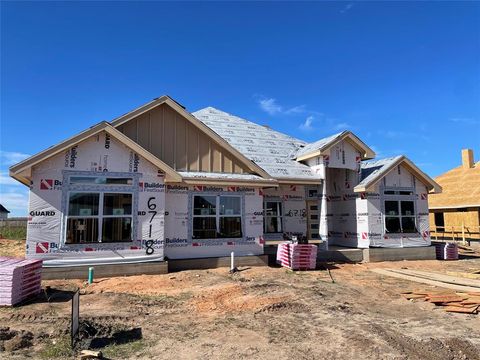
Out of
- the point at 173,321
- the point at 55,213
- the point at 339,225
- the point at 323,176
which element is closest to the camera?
the point at 173,321

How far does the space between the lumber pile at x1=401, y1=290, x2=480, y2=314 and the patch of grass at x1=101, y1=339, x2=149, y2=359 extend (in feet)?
22.5

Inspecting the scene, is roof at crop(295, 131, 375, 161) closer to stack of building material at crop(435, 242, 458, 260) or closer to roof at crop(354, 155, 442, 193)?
roof at crop(354, 155, 442, 193)

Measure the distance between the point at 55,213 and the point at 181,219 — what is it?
14.1 ft

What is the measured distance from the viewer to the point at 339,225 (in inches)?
744

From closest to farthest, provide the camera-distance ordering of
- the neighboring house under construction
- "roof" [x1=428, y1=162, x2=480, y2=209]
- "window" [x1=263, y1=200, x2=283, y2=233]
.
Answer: "window" [x1=263, y1=200, x2=283, y2=233]
the neighboring house under construction
"roof" [x1=428, y1=162, x2=480, y2=209]

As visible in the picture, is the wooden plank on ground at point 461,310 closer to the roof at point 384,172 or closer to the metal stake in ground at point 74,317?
the metal stake in ground at point 74,317

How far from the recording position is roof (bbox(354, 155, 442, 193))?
16827mm

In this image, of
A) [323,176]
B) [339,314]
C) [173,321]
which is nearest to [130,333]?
[173,321]

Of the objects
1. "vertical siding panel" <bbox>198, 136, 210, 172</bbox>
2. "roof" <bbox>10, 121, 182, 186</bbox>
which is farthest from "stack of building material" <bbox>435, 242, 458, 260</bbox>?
"roof" <bbox>10, 121, 182, 186</bbox>

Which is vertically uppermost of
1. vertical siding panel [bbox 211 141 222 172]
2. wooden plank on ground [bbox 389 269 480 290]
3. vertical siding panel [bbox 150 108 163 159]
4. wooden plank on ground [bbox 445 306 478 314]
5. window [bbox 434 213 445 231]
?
vertical siding panel [bbox 150 108 163 159]

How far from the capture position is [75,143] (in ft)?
39.4

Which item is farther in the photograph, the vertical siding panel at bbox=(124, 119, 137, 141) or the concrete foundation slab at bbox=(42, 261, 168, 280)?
the vertical siding panel at bbox=(124, 119, 137, 141)

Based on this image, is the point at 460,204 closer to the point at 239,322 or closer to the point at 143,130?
the point at 143,130

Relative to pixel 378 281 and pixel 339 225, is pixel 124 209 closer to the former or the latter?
pixel 378 281
